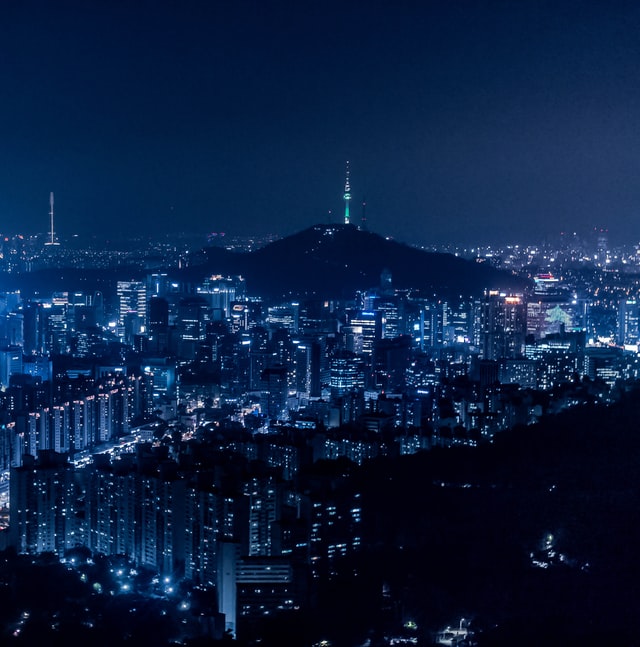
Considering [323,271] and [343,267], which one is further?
[343,267]

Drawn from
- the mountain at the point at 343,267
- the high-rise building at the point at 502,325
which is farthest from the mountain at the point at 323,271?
the high-rise building at the point at 502,325

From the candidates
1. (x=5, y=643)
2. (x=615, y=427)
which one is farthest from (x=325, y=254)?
(x=5, y=643)

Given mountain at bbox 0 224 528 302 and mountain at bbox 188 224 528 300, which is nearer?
mountain at bbox 0 224 528 302

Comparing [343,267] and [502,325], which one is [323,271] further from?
[502,325]

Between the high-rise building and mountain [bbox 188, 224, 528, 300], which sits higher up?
mountain [bbox 188, 224, 528, 300]

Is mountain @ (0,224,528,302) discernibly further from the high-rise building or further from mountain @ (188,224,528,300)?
the high-rise building

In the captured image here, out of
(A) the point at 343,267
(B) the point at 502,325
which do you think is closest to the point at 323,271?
(A) the point at 343,267

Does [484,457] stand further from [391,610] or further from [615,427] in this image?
[391,610]

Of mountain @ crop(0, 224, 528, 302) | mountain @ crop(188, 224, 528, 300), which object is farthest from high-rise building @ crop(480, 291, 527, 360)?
mountain @ crop(188, 224, 528, 300)
